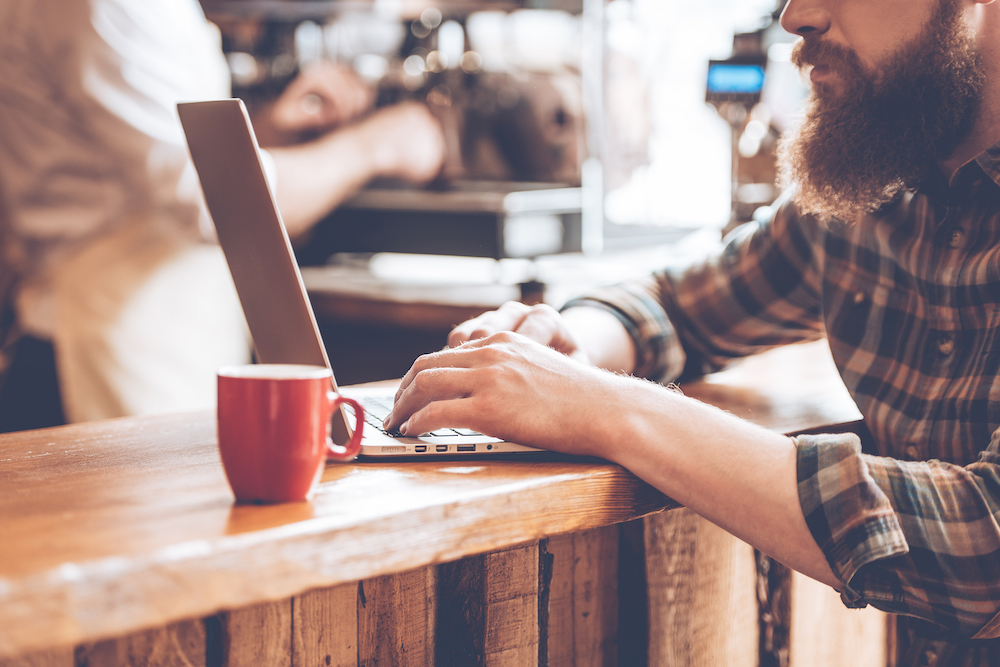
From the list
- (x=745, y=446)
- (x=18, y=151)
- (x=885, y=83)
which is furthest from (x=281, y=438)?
(x=18, y=151)

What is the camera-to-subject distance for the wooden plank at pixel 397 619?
2.83 ft

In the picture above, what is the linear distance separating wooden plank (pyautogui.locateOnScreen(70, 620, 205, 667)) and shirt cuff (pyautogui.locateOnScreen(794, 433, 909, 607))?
541mm

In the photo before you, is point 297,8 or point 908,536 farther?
point 297,8

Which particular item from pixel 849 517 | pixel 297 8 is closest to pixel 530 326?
pixel 849 517

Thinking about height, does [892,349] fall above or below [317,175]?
below

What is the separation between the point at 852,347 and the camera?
1146 mm

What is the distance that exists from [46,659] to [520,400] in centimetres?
44

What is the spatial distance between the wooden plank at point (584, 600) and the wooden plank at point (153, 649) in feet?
1.27

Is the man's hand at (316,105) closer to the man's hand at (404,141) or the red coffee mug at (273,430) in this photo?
the man's hand at (404,141)

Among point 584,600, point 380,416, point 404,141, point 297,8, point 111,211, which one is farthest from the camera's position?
point 297,8

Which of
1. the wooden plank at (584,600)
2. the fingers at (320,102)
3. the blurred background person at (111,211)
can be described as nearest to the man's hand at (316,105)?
the fingers at (320,102)

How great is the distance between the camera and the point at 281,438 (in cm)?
62

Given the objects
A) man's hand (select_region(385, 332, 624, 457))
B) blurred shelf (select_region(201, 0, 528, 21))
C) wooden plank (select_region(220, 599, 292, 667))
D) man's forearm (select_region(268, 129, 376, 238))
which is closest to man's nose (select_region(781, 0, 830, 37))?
man's hand (select_region(385, 332, 624, 457))

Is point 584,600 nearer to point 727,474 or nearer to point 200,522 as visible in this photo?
point 727,474
